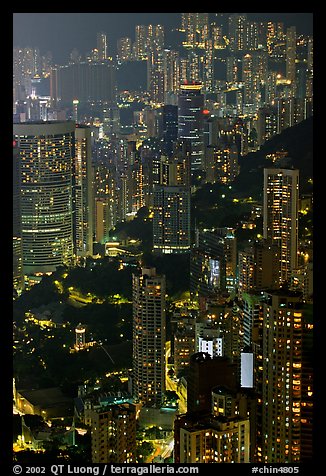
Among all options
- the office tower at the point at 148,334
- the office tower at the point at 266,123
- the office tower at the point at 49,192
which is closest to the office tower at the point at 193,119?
the office tower at the point at 266,123

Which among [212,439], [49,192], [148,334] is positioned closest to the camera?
[212,439]

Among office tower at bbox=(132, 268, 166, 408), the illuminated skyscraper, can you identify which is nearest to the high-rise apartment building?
office tower at bbox=(132, 268, 166, 408)

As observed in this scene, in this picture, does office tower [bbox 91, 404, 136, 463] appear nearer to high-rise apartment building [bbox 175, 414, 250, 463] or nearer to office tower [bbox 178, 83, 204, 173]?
high-rise apartment building [bbox 175, 414, 250, 463]

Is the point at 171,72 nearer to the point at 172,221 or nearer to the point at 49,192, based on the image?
the point at 172,221

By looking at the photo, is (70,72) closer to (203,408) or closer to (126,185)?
(126,185)

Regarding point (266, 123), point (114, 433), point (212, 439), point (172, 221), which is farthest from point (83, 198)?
point (212, 439)

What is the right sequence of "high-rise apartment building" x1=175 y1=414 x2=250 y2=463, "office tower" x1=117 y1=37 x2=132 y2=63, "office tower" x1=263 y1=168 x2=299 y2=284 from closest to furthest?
"high-rise apartment building" x1=175 y1=414 x2=250 y2=463 < "office tower" x1=117 y1=37 x2=132 y2=63 < "office tower" x1=263 y1=168 x2=299 y2=284
